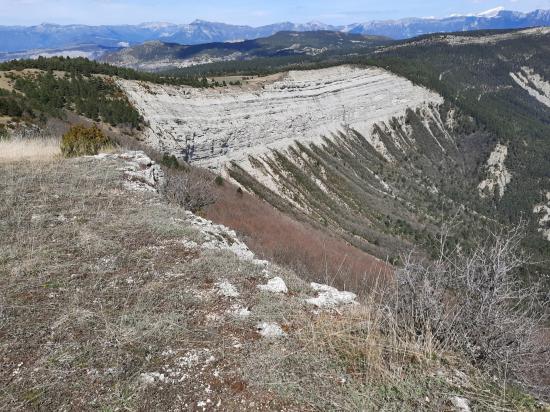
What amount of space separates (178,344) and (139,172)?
32.0 feet

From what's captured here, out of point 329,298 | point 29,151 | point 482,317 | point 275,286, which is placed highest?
point 29,151

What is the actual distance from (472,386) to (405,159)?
85357 millimetres

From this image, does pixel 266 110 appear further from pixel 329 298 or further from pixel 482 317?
pixel 482 317

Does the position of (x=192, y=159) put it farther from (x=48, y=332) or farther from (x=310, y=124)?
(x=48, y=332)

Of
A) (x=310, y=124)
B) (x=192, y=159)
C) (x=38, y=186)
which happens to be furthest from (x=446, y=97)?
(x=38, y=186)

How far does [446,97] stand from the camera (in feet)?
360

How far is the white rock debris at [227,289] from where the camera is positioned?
6652 mm

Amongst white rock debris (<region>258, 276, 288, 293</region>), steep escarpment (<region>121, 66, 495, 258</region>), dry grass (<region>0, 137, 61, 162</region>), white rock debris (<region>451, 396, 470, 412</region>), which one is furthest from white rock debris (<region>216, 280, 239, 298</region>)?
steep escarpment (<region>121, 66, 495, 258</region>)

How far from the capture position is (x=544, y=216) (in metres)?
91.8

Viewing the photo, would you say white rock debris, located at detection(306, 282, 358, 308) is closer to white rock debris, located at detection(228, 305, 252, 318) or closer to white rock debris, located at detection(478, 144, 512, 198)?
white rock debris, located at detection(228, 305, 252, 318)

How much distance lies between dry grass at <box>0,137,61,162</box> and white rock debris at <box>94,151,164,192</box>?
2019 mm

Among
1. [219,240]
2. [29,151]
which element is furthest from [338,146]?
[219,240]

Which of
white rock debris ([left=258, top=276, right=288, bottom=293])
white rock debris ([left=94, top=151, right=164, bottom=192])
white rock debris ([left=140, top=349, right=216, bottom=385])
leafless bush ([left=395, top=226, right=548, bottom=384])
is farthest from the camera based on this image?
white rock debris ([left=94, top=151, right=164, bottom=192])

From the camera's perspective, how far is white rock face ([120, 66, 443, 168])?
48.6 metres
